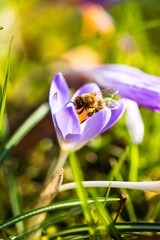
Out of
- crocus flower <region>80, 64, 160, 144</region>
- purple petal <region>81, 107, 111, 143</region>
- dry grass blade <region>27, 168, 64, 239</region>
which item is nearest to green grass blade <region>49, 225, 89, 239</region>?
dry grass blade <region>27, 168, 64, 239</region>

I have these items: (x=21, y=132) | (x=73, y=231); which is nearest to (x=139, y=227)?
(x=73, y=231)

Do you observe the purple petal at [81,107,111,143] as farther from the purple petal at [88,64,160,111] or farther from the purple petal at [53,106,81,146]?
the purple petal at [88,64,160,111]

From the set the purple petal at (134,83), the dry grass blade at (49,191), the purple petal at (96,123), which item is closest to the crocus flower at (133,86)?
the purple petal at (134,83)

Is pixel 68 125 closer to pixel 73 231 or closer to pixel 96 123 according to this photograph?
pixel 96 123

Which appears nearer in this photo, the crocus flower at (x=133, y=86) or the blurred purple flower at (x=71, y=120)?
the blurred purple flower at (x=71, y=120)

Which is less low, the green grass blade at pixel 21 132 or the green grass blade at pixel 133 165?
the green grass blade at pixel 21 132

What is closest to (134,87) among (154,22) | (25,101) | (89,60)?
(154,22)

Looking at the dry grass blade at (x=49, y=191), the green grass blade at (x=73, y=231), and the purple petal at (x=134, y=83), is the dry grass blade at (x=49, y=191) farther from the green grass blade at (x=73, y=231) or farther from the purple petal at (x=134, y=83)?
the purple petal at (x=134, y=83)
